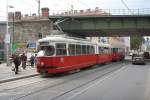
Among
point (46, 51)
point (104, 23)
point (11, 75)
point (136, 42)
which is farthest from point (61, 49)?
point (136, 42)

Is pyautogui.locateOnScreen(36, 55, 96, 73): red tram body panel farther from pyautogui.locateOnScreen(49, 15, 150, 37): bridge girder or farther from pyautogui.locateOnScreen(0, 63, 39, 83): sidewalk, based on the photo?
pyautogui.locateOnScreen(49, 15, 150, 37): bridge girder

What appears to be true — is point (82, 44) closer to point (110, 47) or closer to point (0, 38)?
point (110, 47)

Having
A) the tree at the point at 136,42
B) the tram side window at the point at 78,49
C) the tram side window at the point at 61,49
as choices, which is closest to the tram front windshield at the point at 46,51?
the tram side window at the point at 61,49

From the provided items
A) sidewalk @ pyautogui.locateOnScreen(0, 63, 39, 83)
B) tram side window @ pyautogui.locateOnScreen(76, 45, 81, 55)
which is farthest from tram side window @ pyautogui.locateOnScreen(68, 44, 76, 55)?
sidewalk @ pyautogui.locateOnScreen(0, 63, 39, 83)

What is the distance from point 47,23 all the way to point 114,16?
42.8 feet

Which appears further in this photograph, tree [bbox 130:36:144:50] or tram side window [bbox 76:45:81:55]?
tree [bbox 130:36:144:50]

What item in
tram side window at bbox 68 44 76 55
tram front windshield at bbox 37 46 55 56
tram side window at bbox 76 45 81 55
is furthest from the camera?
tram side window at bbox 76 45 81 55

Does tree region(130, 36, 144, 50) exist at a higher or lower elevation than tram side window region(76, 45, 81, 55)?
higher

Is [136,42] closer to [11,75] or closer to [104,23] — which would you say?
[104,23]

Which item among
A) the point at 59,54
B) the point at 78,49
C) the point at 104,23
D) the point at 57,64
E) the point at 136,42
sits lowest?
the point at 57,64

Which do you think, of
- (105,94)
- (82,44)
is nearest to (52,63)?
(82,44)

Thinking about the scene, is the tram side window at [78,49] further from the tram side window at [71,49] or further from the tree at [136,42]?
the tree at [136,42]

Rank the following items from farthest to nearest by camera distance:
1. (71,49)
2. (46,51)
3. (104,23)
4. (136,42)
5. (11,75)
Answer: (136,42) → (104,23) → (71,49) → (11,75) → (46,51)

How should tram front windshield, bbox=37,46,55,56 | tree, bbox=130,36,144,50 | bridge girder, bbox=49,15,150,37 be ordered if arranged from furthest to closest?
tree, bbox=130,36,144,50, bridge girder, bbox=49,15,150,37, tram front windshield, bbox=37,46,55,56
